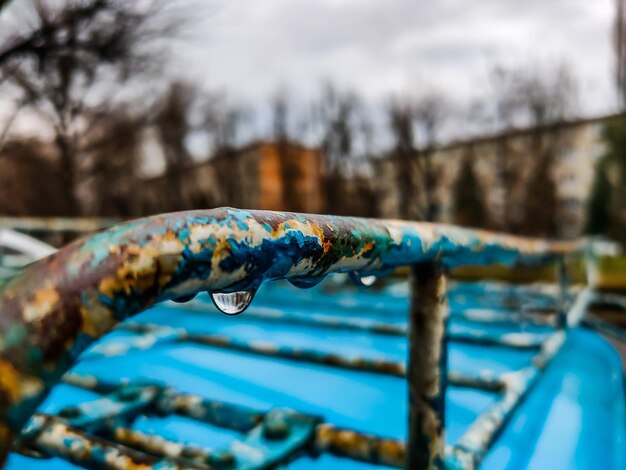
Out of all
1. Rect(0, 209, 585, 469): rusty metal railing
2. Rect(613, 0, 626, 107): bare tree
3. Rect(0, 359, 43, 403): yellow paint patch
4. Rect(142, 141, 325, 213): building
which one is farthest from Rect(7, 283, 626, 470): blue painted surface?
Rect(142, 141, 325, 213): building

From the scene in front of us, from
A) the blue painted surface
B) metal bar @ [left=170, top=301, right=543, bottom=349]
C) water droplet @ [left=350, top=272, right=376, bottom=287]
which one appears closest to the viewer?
water droplet @ [left=350, top=272, right=376, bottom=287]

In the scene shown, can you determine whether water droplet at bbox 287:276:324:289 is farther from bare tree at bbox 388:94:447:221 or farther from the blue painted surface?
bare tree at bbox 388:94:447:221

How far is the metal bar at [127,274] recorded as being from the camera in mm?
247

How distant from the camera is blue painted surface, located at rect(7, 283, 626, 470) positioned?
1.08 meters

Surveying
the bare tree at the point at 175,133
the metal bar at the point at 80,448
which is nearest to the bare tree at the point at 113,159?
the bare tree at the point at 175,133

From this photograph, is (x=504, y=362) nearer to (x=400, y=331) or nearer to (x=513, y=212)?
(x=400, y=331)

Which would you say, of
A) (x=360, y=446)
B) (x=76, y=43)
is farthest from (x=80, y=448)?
(x=76, y=43)

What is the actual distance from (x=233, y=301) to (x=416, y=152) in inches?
787

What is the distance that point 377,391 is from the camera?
1426mm

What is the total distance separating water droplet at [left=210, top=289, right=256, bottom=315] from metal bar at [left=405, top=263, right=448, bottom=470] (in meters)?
0.37

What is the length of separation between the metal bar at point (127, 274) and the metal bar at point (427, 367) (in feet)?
1.08

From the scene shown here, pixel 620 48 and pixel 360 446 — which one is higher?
pixel 620 48

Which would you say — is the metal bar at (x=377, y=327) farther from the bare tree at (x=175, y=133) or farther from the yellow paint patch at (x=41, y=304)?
the bare tree at (x=175, y=133)

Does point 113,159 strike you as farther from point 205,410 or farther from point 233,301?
point 233,301
